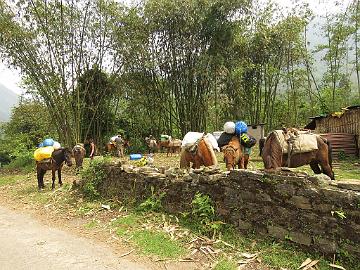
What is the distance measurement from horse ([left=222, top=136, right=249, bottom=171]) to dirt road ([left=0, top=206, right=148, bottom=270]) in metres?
2.98

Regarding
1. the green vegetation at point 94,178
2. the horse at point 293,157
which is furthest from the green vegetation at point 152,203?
the horse at point 293,157

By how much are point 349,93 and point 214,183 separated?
69.1 feet

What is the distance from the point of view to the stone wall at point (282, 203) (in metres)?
3.64

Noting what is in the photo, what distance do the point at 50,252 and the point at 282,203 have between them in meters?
3.32

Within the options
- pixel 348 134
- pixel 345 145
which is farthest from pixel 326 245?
pixel 348 134

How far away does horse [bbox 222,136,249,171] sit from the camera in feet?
21.5

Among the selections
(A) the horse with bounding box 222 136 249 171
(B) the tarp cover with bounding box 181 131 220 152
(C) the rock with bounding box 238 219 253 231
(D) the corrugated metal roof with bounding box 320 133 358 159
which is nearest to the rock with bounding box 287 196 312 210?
(C) the rock with bounding box 238 219 253 231

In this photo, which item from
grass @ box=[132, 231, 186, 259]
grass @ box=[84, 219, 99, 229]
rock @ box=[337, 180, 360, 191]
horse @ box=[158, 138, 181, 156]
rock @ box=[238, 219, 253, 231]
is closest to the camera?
rock @ box=[337, 180, 360, 191]

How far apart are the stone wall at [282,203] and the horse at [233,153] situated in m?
1.26

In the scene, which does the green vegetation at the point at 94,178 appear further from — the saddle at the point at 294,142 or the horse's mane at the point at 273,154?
the saddle at the point at 294,142

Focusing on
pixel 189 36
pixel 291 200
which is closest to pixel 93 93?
pixel 189 36

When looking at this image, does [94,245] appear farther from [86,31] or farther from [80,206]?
[86,31]

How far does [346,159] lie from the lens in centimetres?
1280

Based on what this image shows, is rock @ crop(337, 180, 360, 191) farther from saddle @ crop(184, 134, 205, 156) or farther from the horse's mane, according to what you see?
saddle @ crop(184, 134, 205, 156)
